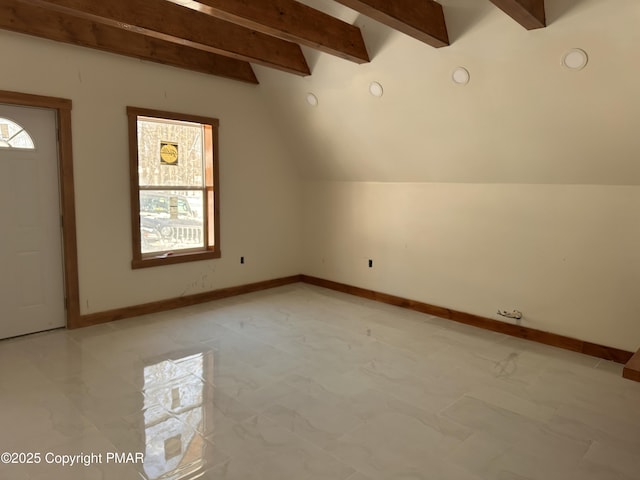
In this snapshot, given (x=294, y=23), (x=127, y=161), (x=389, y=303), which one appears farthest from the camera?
(x=389, y=303)

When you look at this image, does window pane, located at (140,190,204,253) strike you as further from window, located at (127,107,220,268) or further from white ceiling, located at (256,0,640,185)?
white ceiling, located at (256,0,640,185)

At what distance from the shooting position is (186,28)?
11.8ft

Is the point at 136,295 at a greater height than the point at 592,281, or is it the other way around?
the point at 592,281

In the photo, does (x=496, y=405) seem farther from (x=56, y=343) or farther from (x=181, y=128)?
(x=181, y=128)

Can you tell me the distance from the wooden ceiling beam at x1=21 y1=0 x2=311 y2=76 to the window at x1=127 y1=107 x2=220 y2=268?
3.56 feet

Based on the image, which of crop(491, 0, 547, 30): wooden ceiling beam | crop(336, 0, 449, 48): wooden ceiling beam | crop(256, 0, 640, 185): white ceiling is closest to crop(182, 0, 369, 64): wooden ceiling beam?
crop(256, 0, 640, 185): white ceiling

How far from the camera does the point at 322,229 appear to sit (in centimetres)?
596

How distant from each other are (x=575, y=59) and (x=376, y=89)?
5.41ft

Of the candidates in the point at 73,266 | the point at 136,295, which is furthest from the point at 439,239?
the point at 73,266

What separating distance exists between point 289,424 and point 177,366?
1186 millimetres

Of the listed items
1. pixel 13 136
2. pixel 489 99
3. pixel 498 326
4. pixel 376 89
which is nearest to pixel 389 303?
pixel 498 326

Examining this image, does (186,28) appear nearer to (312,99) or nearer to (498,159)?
(312,99)

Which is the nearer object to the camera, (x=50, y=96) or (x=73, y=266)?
(x=50, y=96)

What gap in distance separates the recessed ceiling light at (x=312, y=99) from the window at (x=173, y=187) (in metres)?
1.08
